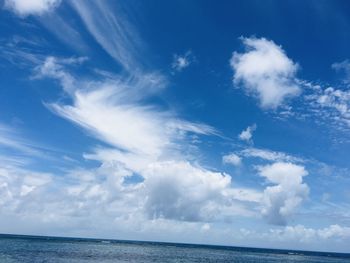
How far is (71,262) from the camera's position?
76.0 meters

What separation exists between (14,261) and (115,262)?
22519 mm

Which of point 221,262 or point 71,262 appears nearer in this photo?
point 71,262

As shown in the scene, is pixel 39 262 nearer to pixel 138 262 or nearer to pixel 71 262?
pixel 71 262

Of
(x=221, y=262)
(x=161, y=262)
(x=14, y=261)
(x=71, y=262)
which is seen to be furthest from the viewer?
(x=221, y=262)

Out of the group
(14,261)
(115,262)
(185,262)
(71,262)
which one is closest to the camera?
(14,261)

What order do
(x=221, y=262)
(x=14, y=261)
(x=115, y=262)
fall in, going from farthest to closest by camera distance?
(x=221, y=262)
(x=115, y=262)
(x=14, y=261)

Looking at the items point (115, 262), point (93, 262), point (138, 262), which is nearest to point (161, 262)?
point (138, 262)

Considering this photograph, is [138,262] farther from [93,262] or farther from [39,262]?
[39,262]

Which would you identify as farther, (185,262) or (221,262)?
(221,262)

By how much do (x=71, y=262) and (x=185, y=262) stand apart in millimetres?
33518

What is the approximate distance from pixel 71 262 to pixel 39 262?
6833 mm

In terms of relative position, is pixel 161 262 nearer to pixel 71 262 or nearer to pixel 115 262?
pixel 115 262

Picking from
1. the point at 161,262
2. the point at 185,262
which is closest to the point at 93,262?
the point at 161,262

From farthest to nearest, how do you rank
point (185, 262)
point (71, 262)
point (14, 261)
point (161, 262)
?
point (185, 262)
point (161, 262)
point (71, 262)
point (14, 261)
